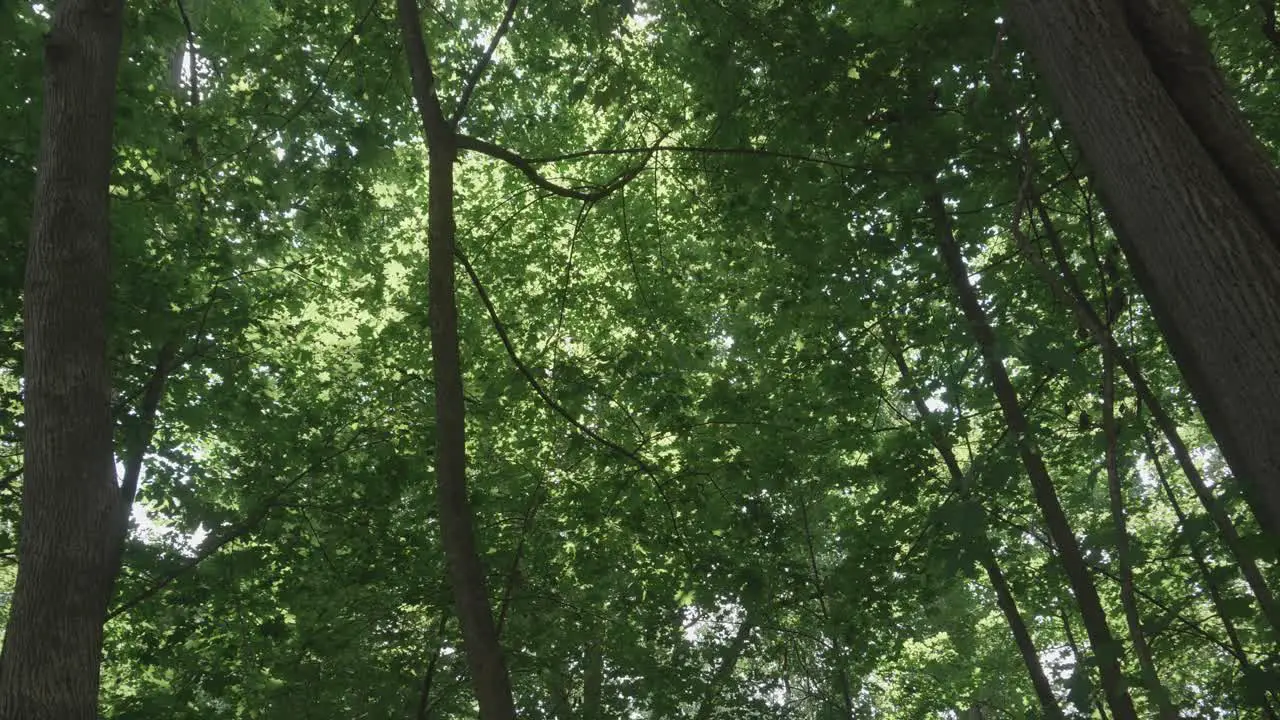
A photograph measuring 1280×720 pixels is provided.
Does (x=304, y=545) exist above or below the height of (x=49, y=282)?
above

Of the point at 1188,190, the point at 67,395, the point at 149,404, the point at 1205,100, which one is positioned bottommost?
the point at 1188,190

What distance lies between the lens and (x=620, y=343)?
33.6 ft

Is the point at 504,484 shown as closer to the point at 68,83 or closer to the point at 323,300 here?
the point at 323,300

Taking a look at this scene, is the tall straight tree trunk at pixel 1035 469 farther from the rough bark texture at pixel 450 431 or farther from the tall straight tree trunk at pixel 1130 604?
the rough bark texture at pixel 450 431

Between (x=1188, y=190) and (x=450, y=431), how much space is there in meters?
2.96

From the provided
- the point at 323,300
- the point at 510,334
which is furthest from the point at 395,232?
the point at 510,334

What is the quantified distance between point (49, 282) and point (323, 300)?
300 inches

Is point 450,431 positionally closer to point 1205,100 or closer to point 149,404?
point 1205,100

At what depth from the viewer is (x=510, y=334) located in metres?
10.4

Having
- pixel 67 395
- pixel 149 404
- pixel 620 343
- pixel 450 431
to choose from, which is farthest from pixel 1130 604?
pixel 620 343

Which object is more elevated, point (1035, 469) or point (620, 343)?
point (620, 343)

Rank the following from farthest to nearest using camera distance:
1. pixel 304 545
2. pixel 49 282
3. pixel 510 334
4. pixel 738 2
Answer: pixel 510 334, pixel 304 545, pixel 738 2, pixel 49 282

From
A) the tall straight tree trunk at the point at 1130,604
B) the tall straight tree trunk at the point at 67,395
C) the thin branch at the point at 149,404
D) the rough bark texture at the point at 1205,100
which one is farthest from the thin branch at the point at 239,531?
the rough bark texture at the point at 1205,100

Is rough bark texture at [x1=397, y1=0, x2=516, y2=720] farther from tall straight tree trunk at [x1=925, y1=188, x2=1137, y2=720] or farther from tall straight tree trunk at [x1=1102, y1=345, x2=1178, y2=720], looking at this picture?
tall straight tree trunk at [x1=925, y1=188, x2=1137, y2=720]
